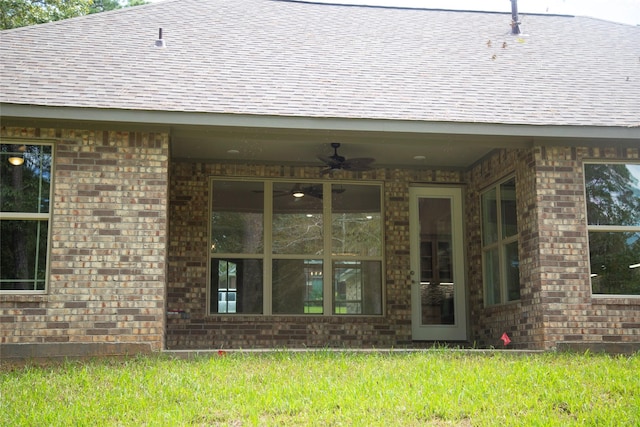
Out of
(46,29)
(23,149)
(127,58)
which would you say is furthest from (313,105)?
(46,29)

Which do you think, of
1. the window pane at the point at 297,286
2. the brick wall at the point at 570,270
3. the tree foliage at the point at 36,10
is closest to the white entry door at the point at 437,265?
the window pane at the point at 297,286

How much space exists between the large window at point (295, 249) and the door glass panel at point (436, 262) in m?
0.69

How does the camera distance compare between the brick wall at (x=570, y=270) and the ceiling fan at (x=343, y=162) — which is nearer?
the brick wall at (x=570, y=270)

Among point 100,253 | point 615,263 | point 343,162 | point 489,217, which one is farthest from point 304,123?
point 615,263

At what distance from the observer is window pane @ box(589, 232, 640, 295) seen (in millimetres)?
9742

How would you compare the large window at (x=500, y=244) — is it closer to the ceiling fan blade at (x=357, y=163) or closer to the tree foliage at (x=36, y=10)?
the ceiling fan blade at (x=357, y=163)

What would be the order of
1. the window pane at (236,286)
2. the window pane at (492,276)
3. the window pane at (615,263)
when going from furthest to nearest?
the window pane at (236,286), the window pane at (492,276), the window pane at (615,263)

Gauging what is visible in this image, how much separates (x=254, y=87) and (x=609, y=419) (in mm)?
5960

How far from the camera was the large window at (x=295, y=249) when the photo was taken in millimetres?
11727

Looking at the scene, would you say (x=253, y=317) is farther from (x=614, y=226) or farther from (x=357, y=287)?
(x=614, y=226)

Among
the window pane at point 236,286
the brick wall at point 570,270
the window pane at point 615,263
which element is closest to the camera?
the brick wall at point 570,270

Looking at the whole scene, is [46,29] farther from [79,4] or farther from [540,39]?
[79,4]

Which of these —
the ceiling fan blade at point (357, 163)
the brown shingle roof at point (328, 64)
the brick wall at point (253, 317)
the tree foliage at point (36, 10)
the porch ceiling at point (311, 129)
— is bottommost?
the brick wall at point (253, 317)

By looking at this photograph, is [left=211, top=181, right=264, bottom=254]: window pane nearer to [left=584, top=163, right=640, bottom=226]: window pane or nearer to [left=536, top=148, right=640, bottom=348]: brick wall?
[left=536, top=148, right=640, bottom=348]: brick wall
